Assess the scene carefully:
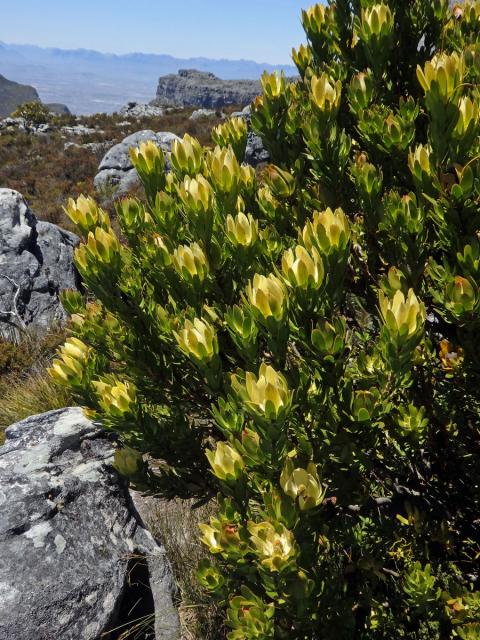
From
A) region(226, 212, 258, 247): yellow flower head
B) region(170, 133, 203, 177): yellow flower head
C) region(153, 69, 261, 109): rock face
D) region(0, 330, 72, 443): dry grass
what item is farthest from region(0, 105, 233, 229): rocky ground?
region(153, 69, 261, 109): rock face

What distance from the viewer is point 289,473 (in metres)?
1.22

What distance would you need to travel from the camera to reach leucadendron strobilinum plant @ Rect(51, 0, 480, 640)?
1305 millimetres

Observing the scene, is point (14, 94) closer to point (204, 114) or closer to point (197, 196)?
point (204, 114)

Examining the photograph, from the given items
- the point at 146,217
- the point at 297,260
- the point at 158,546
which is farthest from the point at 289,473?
the point at 158,546

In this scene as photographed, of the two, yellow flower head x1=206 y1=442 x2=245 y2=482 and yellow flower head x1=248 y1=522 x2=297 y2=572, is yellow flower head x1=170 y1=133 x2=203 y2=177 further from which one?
yellow flower head x1=248 y1=522 x2=297 y2=572

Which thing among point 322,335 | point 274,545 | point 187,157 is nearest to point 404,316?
point 322,335

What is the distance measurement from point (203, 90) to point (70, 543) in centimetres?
8442

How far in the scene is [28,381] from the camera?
5.42 m

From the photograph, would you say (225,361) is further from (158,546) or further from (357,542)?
(158,546)

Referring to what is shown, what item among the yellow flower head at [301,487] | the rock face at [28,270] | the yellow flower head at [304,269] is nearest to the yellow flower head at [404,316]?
the yellow flower head at [304,269]

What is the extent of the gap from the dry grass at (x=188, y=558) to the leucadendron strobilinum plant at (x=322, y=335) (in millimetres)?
820

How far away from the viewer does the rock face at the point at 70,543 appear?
2.38 m

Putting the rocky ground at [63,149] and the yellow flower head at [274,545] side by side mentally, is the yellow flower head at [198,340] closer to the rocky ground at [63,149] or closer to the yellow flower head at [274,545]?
the yellow flower head at [274,545]

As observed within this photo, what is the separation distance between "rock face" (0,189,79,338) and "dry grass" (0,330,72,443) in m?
0.61
